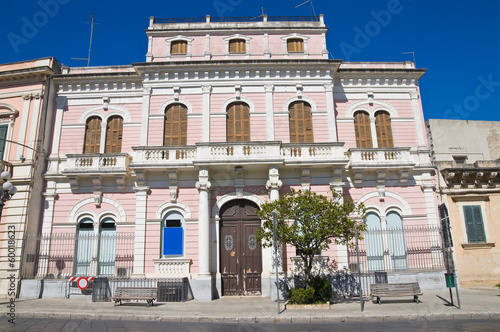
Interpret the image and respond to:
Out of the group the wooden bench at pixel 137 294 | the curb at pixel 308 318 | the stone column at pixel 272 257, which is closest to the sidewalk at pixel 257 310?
the curb at pixel 308 318

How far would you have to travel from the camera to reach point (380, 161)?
657 inches

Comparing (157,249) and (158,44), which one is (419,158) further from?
(158,44)

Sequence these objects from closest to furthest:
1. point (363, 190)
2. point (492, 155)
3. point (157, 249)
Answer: point (157, 249) → point (363, 190) → point (492, 155)

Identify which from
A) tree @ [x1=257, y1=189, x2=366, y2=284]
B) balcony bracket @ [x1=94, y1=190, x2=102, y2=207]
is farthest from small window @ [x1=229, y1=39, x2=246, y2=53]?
balcony bracket @ [x1=94, y1=190, x2=102, y2=207]

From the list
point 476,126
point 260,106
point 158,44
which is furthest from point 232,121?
point 476,126

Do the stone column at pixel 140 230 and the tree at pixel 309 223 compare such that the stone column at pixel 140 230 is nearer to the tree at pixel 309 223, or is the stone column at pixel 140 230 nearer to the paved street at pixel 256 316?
the paved street at pixel 256 316

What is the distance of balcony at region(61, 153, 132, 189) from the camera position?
16453mm

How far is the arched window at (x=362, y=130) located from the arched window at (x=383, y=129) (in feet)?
1.55

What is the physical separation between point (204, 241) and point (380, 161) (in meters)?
8.98

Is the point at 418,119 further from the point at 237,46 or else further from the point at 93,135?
the point at 93,135

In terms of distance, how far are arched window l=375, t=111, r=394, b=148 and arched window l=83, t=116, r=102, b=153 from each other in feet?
47.1

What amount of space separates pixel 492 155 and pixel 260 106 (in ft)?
45.2

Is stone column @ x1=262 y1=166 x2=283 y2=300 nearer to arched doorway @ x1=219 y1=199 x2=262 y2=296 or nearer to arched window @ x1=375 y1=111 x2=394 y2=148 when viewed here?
arched doorway @ x1=219 y1=199 x2=262 y2=296

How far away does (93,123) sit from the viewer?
60.2 feet
